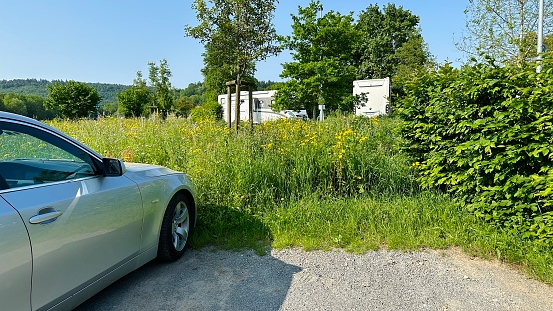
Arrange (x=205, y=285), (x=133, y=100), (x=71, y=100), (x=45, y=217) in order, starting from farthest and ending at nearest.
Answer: (x=133, y=100) < (x=71, y=100) < (x=205, y=285) < (x=45, y=217)

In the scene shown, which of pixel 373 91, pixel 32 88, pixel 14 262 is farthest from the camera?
pixel 32 88

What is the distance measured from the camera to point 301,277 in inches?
122

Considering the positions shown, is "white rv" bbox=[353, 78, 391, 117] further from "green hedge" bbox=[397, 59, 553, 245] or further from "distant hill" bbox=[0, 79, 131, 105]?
"distant hill" bbox=[0, 79, 131, 105]

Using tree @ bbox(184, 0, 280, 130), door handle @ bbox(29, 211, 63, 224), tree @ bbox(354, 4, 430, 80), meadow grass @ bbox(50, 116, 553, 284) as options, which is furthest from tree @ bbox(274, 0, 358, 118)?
tree @ bbox(354, 4, 430, 80)

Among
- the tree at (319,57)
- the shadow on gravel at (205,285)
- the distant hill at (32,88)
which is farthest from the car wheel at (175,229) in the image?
the distant hill at (32,88)

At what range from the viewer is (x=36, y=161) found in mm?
2668

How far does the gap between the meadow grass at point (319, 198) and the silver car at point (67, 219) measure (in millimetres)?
1068

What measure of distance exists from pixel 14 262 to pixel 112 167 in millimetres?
1082

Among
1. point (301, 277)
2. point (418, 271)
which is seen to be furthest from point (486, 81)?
point (301, 277)

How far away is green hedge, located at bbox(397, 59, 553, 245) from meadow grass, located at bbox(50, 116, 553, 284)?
0.96ft

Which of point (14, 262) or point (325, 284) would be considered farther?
point (325, 284)

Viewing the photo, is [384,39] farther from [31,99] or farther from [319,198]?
[319,198]

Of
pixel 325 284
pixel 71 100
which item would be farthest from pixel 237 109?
pixel 71 100

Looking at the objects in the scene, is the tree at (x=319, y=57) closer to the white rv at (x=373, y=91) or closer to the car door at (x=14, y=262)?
the white rv at (x=373, y=91)
